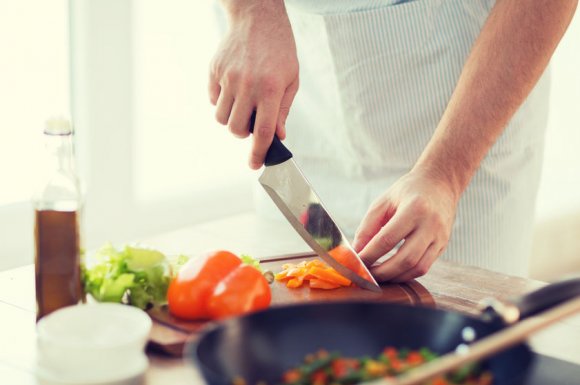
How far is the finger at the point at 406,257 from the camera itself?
1.38 m

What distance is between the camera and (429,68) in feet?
5.82

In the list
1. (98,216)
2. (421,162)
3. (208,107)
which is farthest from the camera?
(208,107)

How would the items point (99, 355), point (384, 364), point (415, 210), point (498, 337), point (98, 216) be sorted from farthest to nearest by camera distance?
point (98, 216) → point (415, 210) → point (99, 355) → point (384, 364) → point (498, 337)

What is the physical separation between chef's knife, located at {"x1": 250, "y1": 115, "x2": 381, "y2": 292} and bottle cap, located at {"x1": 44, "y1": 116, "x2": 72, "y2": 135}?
37cm

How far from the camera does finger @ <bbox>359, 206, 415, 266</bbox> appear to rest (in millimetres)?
1396

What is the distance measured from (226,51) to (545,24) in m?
0.56

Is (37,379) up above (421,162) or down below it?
below

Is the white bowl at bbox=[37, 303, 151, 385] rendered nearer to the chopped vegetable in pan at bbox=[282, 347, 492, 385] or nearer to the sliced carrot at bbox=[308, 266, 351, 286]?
the chopped vegetable in pan at bbox=[282, 347, 492, 385]

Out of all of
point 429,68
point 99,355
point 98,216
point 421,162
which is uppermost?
point 429,68

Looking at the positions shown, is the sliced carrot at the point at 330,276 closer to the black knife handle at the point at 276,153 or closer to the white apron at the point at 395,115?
the black knife handle at the point at 276,153

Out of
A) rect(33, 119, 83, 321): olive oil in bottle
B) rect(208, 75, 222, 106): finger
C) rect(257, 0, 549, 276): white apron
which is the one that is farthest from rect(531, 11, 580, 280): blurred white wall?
rect(33, 119, 83, 321): olive oil in bottle

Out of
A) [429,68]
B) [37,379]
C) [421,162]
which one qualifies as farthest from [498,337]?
[429,68]

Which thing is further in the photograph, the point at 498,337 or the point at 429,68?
the point at 429,68

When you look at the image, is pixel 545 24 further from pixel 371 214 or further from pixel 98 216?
pixel 98 216
